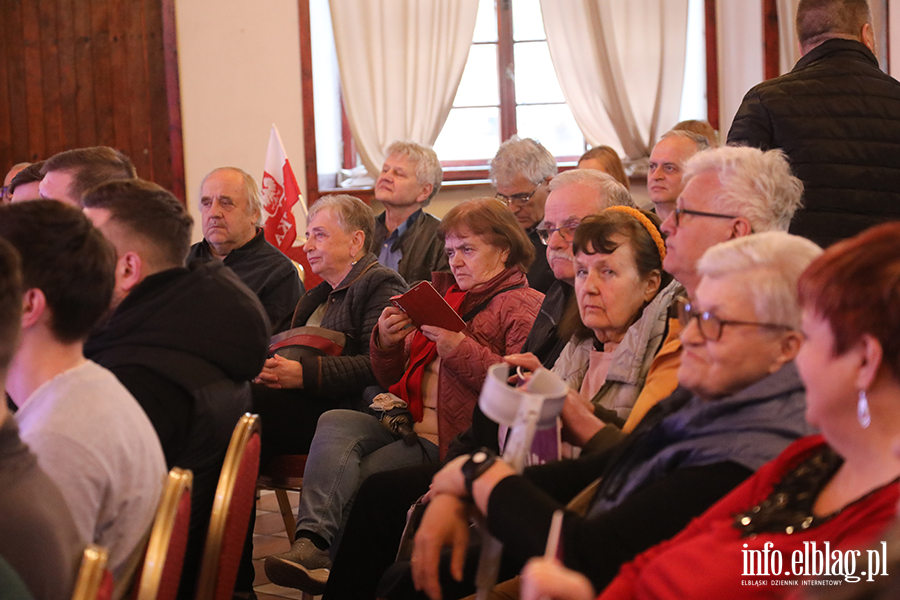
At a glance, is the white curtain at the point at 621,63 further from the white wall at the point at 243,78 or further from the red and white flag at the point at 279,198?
the red and white flag at the point at 279,198

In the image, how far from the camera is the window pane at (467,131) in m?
6.57

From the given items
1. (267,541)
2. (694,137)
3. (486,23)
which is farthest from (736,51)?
(267,541)

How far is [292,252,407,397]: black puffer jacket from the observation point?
309 cm

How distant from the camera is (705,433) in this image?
1377 mm

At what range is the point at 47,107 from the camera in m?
6.28

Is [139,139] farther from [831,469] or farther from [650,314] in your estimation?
[831,469]

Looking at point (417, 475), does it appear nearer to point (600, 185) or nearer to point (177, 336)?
point (177, 336)

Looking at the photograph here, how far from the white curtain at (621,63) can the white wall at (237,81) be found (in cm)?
188

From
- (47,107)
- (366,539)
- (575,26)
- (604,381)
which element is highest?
(575,26)

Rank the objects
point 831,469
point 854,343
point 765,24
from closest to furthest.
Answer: point 854,343
point 831,469
point 765,24

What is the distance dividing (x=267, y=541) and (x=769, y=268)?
2705 millimetres

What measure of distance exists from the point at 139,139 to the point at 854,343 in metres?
6.00

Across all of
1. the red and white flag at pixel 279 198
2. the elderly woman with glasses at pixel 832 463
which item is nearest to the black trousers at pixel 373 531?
the elderly woman with glasses at pixel 832 463

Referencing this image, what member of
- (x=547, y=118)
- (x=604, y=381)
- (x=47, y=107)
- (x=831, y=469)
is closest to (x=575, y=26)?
(x=547, y=118)
